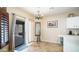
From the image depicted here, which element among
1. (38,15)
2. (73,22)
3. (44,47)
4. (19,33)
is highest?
(38,15)

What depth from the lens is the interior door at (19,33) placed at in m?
1.59

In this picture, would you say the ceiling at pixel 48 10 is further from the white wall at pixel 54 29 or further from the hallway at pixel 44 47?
the hallway at pixel 44 47

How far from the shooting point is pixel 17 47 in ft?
5.38

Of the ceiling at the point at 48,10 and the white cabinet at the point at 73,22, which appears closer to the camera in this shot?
the ceiling at the point at 48,10

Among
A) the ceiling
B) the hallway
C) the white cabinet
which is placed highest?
the ceiling

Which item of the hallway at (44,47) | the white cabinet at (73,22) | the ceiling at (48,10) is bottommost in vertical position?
the hallway at (44,47)

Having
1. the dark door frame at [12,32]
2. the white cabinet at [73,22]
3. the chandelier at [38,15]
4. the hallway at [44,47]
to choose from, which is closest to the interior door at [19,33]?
the dark door frame at [12,32]

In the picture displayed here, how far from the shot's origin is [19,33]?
65.5 inches

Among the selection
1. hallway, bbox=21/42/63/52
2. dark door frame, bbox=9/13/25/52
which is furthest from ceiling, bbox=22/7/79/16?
hallway, bbox=21/42/63/52

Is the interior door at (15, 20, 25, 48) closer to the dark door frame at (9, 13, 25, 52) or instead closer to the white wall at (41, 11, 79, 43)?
the dark door frame at (9, 13, 25, 52)

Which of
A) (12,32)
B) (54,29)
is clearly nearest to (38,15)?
(54,29)

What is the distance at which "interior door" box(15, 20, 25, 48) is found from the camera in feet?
5.20

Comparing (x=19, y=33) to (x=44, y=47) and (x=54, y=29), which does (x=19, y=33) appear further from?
(x=54, y=29)
